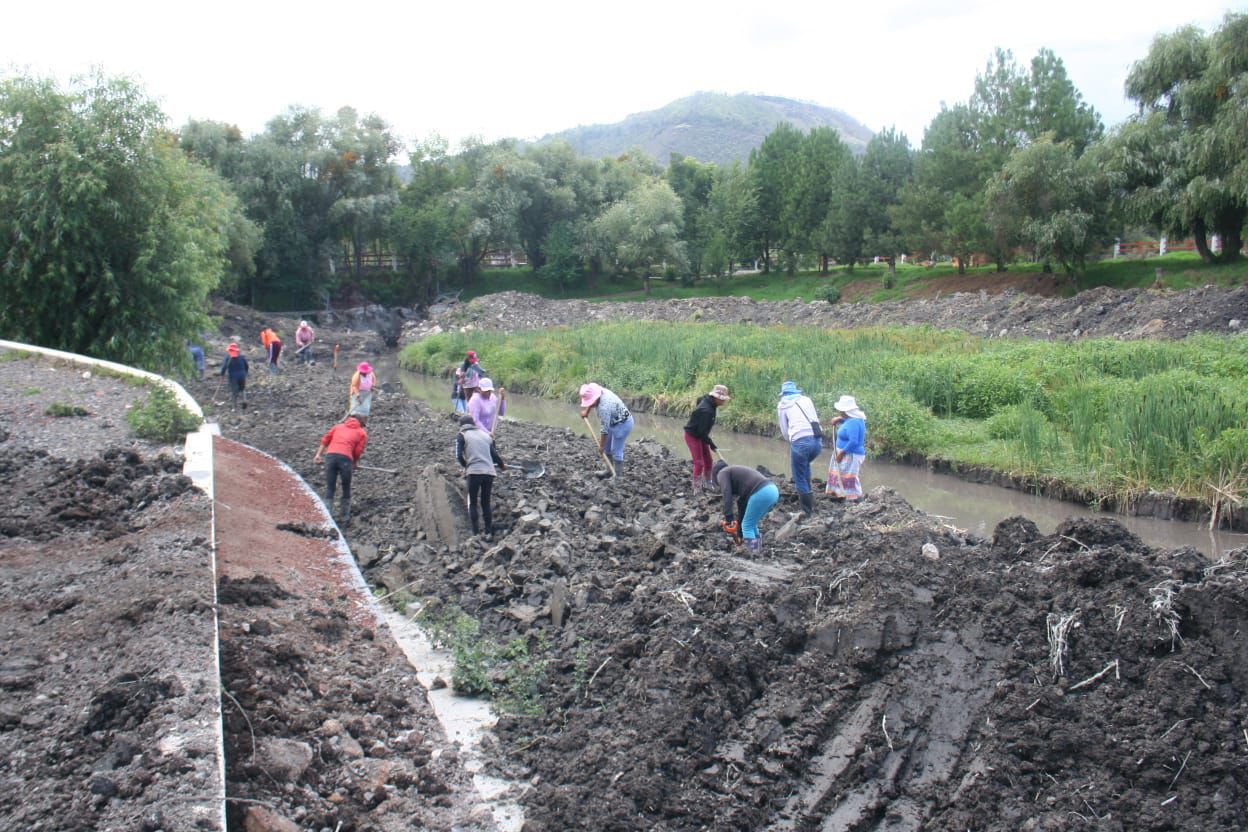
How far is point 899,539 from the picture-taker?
8.38 metres

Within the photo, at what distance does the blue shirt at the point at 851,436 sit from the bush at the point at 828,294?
37.8 metres

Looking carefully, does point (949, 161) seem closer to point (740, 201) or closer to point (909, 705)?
point (740, 201)

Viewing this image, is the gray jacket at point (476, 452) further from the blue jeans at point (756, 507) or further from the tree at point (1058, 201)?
the tree at point (1058, 201)

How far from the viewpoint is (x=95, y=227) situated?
1961cm

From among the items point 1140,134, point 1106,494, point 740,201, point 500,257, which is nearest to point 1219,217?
point 1140,134

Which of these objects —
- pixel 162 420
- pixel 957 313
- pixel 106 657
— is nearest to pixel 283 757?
pixel 106 657

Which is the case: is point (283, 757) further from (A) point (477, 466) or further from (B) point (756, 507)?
(A) point (477, 466)

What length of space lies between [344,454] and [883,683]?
8058 millimetres

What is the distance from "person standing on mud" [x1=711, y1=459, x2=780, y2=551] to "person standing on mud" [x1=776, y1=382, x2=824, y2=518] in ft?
6.03

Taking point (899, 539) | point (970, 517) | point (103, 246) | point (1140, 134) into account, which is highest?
point (1140, 134)

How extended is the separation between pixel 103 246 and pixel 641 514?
14558 mm

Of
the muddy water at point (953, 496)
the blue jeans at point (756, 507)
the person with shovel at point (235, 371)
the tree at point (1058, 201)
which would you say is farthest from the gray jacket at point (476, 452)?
the tree at point (1058, 201)

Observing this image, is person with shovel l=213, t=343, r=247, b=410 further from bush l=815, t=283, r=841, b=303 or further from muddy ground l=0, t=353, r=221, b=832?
bush l=815, t=283, r=841, b=303

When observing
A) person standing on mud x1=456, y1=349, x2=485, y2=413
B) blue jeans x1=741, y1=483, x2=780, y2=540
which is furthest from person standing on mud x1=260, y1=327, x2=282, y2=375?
blue jeans x1=741, y1=483, x2=780, y2=540
